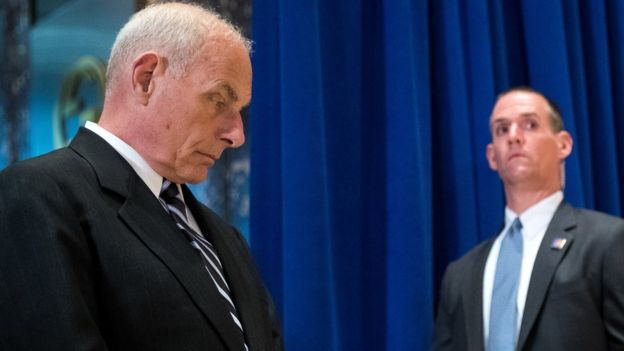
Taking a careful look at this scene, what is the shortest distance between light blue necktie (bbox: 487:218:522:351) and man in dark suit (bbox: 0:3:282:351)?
→ 2.94 feet

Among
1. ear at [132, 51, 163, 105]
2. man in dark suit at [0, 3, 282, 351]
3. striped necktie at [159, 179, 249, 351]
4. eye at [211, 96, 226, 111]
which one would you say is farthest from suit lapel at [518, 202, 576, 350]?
ear at [132, 51, 163, 105]

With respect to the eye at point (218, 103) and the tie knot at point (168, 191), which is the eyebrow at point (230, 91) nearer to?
the eye at point (218, 103)

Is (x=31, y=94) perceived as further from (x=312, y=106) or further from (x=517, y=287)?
(x=517, y=287)

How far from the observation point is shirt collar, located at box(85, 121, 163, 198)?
3.98ft

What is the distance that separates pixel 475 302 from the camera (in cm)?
219

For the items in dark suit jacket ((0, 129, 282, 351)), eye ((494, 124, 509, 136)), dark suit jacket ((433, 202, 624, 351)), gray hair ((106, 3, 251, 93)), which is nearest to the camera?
dark suit jacket ((0, 129, 282, 351))

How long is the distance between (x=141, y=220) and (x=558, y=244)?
1.30m

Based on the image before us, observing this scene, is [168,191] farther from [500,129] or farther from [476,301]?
[500,129]

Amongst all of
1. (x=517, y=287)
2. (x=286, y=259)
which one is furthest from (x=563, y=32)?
(x=286, y=259)

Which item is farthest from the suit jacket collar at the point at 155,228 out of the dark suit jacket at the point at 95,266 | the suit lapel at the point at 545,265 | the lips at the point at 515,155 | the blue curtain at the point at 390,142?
the lips at the point at 515,155

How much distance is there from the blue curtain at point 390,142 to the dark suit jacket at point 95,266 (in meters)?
0.98

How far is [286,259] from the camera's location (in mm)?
2137

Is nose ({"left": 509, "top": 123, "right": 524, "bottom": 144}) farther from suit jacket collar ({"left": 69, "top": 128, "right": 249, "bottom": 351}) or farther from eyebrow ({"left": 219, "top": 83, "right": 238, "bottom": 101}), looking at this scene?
suit jacket collar ({"left": 69, "top": 128, "right": 249, "bottom": 351})

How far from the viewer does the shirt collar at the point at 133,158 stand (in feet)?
3.98
